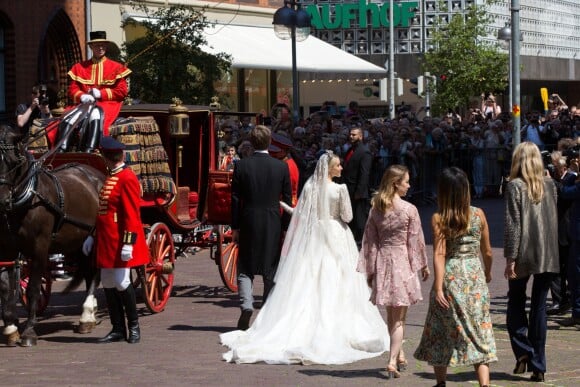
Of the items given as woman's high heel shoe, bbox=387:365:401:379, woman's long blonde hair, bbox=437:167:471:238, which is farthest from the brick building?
woman's long blonde hair, bbox=437:167:471:238

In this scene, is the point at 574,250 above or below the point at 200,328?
above

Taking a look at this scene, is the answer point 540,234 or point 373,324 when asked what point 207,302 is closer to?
Answer: point 373,324

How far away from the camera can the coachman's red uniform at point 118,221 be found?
1298 centimetres

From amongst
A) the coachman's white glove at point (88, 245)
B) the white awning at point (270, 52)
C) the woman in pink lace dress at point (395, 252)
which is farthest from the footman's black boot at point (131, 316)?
the white awning at point (270, 52)

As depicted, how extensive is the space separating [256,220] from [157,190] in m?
2.58

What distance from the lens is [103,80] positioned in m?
15.4

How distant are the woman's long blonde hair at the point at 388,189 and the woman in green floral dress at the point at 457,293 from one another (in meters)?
1.04

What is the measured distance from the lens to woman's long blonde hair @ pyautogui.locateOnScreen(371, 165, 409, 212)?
36.0 feet

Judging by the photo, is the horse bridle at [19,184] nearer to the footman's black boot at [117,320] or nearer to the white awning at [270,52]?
the footman's black boot at [117,320]

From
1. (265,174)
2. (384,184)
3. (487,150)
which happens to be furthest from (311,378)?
(487,150)

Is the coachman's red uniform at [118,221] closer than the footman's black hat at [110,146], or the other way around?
the coachman's red uniform at [118,221]

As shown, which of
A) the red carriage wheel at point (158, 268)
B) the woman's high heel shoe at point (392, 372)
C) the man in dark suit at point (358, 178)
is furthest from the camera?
the man in dark suit at point (358, 178)

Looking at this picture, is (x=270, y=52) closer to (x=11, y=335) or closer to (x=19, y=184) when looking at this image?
(x=19, y=184)

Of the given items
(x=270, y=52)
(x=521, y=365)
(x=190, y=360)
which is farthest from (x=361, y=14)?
(x=521, y=365)
